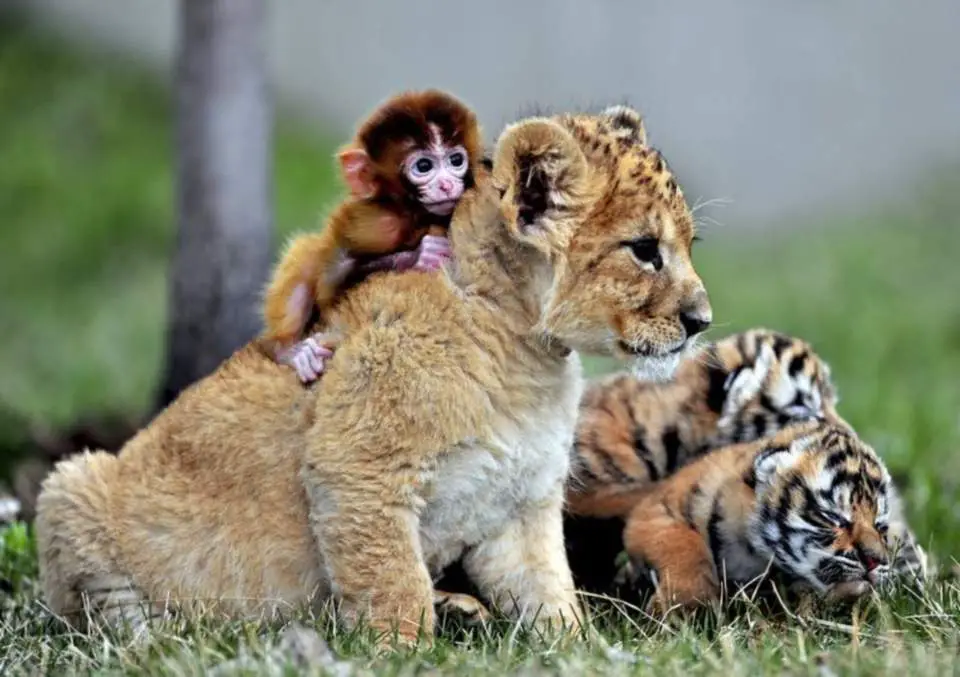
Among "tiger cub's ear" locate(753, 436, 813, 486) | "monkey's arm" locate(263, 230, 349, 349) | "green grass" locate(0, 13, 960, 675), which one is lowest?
"green grass" locate(0, 13, 960, 675)

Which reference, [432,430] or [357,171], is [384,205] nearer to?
[357,171]

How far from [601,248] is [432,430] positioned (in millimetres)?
832

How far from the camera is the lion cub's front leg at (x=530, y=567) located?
228 inches

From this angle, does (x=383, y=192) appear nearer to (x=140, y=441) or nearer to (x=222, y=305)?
(x=140, y=441)


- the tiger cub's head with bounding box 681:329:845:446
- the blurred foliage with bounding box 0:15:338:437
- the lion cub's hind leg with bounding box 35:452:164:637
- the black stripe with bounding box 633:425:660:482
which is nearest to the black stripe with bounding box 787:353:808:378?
the tiger cub's head with bounding box 681:329:845:446

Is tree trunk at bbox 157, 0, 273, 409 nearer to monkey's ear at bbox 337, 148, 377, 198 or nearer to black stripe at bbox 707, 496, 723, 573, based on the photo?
monkey's ear at bbox 337, 148, 377, 198

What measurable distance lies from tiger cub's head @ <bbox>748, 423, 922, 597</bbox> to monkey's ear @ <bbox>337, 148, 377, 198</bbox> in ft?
6.00

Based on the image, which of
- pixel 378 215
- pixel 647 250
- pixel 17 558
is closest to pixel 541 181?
pixel 647 250

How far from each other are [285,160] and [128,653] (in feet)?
40.6

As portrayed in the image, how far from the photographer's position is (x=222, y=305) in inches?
352

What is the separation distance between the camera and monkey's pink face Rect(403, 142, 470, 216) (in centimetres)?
586

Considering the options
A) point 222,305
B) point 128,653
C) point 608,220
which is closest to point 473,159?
point 608,220

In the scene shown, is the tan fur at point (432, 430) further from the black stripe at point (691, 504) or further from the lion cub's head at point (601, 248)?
the black stripe at point (691, 504)

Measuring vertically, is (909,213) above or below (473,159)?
below
